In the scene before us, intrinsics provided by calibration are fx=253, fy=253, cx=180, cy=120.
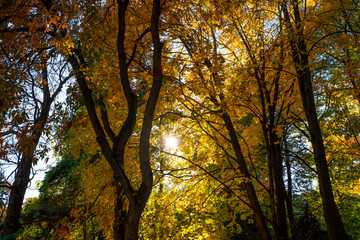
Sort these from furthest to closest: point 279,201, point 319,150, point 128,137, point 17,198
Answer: point 17,198
point 279,201
point 319,150
point 128,137

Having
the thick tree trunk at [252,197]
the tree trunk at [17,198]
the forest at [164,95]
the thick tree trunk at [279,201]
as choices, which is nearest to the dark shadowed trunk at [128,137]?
the forest at [164,95]

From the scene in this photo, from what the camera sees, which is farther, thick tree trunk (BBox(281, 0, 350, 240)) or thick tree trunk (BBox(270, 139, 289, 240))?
thick tree trunk (BBox(270, 139, 289, 240))

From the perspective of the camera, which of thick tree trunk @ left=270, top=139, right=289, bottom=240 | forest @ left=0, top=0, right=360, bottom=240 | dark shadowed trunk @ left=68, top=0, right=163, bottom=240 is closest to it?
dark shadowed trunk @ left=68, top=0, right=163, bottom=240

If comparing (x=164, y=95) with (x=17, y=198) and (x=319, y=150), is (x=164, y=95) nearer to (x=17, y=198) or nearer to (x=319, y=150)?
(x=319, y=150)

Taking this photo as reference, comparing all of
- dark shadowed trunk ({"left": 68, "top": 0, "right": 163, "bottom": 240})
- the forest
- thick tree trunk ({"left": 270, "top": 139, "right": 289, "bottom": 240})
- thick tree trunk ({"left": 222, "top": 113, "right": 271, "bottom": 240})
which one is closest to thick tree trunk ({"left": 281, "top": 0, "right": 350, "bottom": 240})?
the forest

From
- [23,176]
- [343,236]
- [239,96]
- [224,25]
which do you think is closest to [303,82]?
[239,96]

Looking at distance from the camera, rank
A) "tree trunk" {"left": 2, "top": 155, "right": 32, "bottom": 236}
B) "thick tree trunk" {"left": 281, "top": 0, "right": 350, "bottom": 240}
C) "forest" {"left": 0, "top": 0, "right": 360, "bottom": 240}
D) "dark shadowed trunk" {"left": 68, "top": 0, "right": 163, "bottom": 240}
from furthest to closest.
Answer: "tree trunk" {"left": 2, "top": 155, "right": 32, "bottom": 236}
"thick tree trunk" {"left": 281, "top": 0, "right": 350, "bottom": 240}
"forest" {"left": 0, "top": 0, "right": 360, "bottom": 240}
"dark shadowed trunk" {"left": 68, "top": 0, "right": 163, "bottom": 240}

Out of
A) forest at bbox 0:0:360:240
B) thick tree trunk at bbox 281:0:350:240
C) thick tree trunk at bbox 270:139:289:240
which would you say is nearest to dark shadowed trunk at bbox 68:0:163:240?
forest at bbox 0:0:360:240

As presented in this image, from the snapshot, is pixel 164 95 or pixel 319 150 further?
pixel 164 95

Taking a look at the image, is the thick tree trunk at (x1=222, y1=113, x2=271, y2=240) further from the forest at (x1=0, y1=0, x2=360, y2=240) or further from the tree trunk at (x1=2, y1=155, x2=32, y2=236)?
the tree trunk at (x1=2, y1=155, x2=32, y2=236)

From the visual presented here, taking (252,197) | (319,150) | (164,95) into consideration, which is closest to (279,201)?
(252,197)

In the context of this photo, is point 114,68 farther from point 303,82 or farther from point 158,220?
point 158,220

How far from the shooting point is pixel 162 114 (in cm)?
705

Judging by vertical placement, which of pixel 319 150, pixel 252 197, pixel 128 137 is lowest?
pixel 252 197
